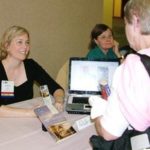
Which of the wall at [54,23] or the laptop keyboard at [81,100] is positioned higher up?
the wall at [54,23]

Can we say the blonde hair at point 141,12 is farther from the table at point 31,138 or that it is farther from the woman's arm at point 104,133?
the table at point 31,138

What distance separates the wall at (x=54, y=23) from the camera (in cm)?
347

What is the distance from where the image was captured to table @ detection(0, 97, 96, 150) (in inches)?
67.3

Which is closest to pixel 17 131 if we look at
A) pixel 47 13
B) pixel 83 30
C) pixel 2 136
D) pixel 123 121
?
pixel 2 136

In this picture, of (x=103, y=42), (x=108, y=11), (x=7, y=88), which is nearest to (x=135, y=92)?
(x=7, y=88)

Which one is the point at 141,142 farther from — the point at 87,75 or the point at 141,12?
the point at 87,75

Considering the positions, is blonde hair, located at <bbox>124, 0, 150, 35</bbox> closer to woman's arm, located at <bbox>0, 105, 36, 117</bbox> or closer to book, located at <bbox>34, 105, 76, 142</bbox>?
book, located at <bbox>34, 105, 76, 142</bbox>

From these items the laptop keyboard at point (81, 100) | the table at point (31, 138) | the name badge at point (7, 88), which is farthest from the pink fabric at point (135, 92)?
the name badge at point (7, 88)

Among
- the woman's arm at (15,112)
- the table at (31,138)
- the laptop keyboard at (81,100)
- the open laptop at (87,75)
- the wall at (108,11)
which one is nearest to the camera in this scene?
the table at (31,138)

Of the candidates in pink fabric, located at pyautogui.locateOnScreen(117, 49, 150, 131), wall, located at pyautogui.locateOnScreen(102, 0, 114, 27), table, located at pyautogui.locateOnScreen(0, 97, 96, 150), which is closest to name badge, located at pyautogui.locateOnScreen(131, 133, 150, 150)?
pink fabric, located at pyautogui.locateOnScreen(117, 49, 150, 131)

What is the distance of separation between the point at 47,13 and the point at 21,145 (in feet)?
7.83

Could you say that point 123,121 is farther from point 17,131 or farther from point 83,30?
point 83,30

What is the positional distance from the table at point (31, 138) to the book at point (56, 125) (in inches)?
1.2

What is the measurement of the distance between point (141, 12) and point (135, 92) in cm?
29
